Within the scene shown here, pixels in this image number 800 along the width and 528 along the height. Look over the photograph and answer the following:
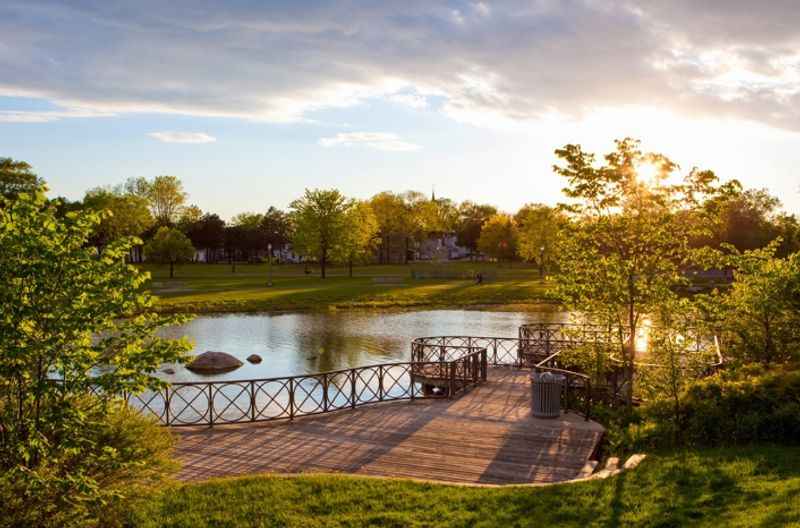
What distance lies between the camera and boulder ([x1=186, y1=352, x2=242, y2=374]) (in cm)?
2819

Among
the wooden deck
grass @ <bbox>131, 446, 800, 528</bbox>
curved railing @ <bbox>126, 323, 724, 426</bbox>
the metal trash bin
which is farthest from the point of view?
curved railing @ <bbox>126, 323, 724, 426</bbox>

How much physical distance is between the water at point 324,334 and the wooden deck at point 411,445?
38.5 feet

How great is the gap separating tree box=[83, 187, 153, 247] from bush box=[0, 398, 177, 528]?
86061 mm

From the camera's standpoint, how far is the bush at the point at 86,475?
8.13m

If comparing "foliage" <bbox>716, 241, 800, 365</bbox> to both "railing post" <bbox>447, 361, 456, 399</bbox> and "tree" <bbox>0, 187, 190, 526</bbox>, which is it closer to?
"railing post" <bbox>447, 361, 456, 399</bbox>

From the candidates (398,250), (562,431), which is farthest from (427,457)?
(398,250)

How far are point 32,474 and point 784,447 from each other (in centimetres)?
1159

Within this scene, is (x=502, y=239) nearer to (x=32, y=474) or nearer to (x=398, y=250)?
(x=398, y=250)

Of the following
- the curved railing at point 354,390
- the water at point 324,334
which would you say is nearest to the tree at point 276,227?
the water at point 324,334

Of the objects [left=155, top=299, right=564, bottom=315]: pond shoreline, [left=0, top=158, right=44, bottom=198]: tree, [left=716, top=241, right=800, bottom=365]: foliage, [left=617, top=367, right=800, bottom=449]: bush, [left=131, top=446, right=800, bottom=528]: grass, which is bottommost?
[left=155, top=299, right=564, bottom=315]: pond shoreline

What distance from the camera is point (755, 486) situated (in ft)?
31.9

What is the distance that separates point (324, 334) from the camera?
38219mm

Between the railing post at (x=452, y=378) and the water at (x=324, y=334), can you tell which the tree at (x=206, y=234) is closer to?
the water at (x=324, y=334)

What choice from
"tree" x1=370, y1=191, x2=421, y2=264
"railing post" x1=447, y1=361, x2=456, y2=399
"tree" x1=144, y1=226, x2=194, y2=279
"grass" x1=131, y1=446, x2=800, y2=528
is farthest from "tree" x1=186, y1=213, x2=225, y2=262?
"grass" x1=131, y1=446, x2=800, y2=528
